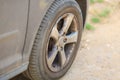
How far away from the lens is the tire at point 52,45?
326 centimetres

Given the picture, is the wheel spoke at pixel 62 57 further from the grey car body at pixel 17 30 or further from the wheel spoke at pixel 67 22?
the grey car body at pixel 17 30

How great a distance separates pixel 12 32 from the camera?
2.84 m

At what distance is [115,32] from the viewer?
5.41m

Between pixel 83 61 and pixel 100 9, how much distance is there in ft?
6.33

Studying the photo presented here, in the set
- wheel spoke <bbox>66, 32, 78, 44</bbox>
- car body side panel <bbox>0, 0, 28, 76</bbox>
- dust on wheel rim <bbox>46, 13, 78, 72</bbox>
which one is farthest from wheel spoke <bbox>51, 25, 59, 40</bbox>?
car body side panel <bbox>0, 0, 28, 76</bbox>

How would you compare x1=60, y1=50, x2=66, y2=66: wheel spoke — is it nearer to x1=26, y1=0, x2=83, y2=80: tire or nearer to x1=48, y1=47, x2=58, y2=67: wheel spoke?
x1=26, y1=0, x2=83, y2=80: tire

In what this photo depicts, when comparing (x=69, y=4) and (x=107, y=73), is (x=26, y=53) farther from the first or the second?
(x=107, y=73)

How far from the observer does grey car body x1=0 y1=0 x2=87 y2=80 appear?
8.97 ft

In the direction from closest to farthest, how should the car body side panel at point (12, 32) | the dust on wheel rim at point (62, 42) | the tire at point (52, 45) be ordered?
1. the car body side panel at point (12, 32)
2. the tire at point (52, 45)
3. the dust on wheel rim at point (62, 42)

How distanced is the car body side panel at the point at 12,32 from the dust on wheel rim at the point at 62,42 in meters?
0.52

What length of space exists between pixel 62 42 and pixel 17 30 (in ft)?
2.78

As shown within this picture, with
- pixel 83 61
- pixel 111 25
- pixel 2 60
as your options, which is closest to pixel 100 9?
pixel 111 25

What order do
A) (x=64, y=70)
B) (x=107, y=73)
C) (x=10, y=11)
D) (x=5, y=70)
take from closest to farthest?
(x=10, y=11) → (x=5, y=70) → (x=64, y=70) → (x=107, y=73)

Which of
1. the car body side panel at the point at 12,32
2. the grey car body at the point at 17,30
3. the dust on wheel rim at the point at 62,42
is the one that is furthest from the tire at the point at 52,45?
the car body side panel at the point at 12,32
